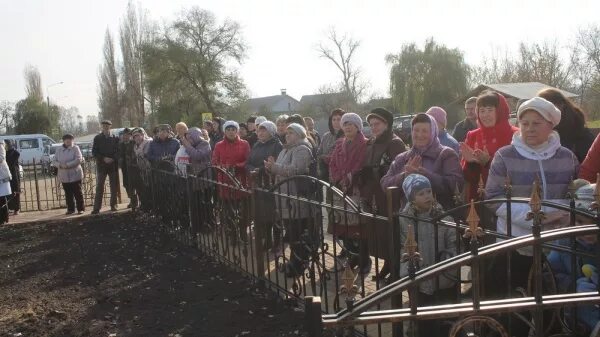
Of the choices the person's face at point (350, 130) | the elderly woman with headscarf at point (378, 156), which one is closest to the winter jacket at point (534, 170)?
the elderly woman with headscarf at point (378, 156)

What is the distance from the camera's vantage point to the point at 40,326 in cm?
420

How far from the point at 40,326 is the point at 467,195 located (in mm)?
3495

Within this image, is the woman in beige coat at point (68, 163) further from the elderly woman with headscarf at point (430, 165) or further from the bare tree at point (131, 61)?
the bare tree at point (131, 61)

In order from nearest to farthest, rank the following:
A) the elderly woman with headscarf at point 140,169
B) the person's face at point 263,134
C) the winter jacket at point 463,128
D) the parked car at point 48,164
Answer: the person's face at point 263,134, the winter jacket at point 463,128, the elderly woman with headscarf at point 140,169, the parked car at point 48,164

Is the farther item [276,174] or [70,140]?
[70,140]

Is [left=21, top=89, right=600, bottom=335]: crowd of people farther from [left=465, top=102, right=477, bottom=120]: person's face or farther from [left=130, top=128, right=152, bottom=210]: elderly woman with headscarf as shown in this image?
[left=130, top=128, right=152, bottom=210]: elderly woman with headscarf

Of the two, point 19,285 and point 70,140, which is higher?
point 70,140

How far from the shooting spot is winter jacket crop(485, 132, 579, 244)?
3.26 m

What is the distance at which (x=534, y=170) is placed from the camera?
10.8 ft

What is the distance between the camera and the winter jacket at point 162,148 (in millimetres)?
8594

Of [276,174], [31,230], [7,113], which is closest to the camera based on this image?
[276,174]

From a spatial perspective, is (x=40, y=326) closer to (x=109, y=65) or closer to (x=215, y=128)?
(x=215, y=128)

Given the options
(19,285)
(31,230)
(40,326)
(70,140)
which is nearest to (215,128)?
(70,140)

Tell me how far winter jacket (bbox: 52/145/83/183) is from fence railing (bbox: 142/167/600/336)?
3.29m
